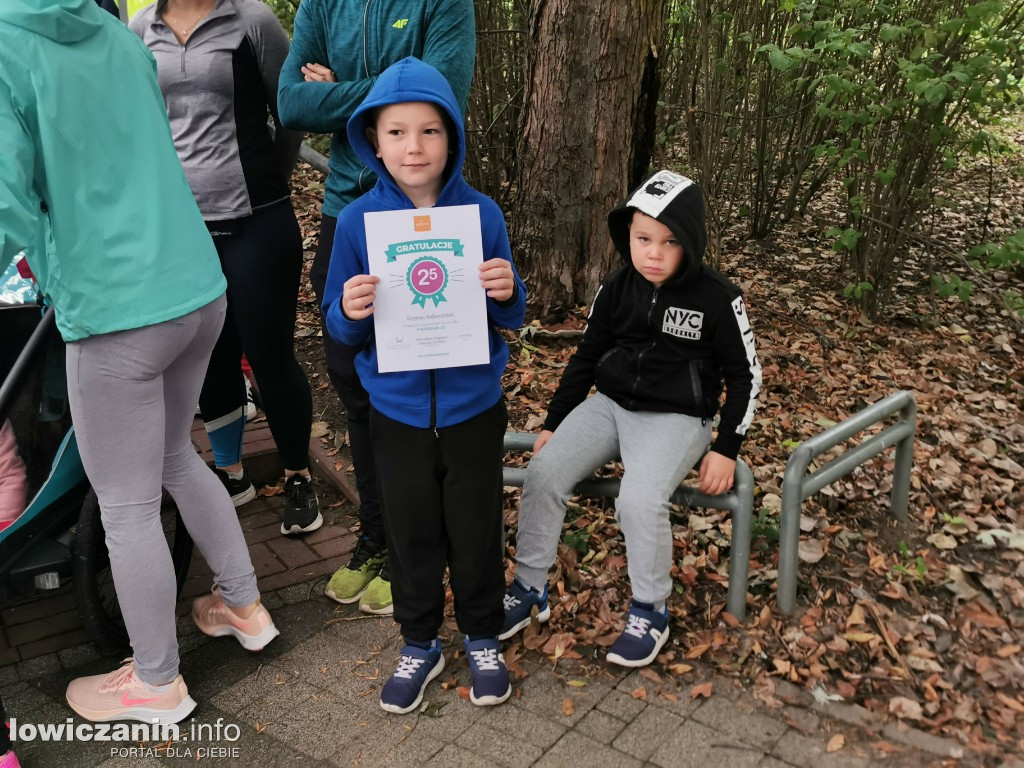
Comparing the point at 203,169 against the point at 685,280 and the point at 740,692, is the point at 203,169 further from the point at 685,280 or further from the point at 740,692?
the point at 740,692

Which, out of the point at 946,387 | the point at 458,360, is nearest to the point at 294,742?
the point at 458,360

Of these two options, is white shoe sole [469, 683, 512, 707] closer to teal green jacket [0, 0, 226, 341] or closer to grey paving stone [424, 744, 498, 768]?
grey paving stone [424, 744, 498, 768]

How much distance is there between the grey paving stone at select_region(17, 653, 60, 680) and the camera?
3.16 meters

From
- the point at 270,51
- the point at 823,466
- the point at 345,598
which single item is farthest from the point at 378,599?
the point at 270,51

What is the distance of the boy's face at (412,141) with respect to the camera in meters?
2.53

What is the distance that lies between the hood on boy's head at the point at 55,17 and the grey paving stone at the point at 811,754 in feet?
9.02

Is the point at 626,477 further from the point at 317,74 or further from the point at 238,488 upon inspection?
the point at 238,488

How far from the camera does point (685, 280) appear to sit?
9.98ft

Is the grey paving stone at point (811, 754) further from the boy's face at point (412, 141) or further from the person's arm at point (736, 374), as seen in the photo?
the boy's face at point (412, 141)

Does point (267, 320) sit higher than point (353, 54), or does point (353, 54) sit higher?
point (353, 54)

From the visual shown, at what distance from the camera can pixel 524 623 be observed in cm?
322

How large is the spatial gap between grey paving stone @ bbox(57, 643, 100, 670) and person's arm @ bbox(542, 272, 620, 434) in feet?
5.97

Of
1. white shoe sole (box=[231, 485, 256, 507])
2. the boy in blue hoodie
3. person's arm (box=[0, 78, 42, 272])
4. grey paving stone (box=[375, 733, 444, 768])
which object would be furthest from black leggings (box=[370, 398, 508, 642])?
white shoe sole (box=[231, 485, 256, 507])

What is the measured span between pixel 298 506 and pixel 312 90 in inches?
70.6
